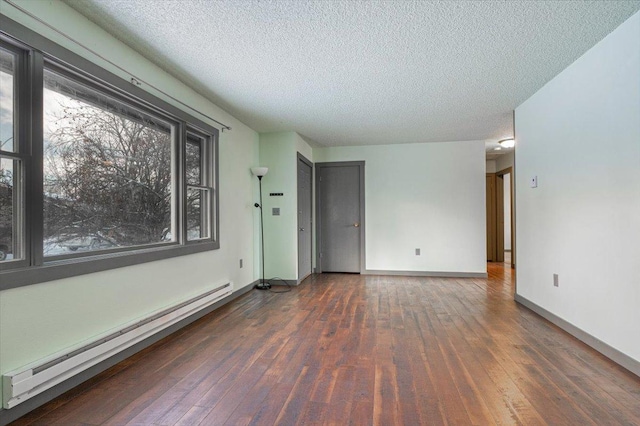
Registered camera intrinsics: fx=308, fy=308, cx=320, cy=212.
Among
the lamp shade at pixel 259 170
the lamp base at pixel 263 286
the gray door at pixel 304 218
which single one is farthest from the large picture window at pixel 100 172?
the gray door at pixel 304 218

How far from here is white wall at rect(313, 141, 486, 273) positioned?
541 cm

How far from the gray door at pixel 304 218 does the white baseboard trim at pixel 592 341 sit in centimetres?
315

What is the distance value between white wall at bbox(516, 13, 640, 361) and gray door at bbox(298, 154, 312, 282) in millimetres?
3115

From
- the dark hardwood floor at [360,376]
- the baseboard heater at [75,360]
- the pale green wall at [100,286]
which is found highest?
the pale green wall at [100,286]

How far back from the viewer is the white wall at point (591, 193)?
2119mm

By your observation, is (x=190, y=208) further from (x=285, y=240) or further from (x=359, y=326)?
(x=359, y=326)

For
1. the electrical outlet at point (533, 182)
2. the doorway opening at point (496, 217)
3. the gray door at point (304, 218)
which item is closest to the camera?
the electrical outlet at point (533, 182)

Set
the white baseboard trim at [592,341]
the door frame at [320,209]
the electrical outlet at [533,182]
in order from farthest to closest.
A: the door frame at [320,209], the electrical outlet at [533,182], the white baseboard trim at [592,341]

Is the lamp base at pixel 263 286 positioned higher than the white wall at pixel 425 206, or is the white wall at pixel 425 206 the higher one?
the white wall at pixel 425 206

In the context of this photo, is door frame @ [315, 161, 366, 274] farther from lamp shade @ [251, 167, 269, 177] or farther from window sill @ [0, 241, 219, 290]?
window sill @ [0, 241, 219, 290]

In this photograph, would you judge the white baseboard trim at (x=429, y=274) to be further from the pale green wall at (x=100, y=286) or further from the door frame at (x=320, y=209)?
the pale green wall at (x=100, y=286)

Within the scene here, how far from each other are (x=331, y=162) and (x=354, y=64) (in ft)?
10.7

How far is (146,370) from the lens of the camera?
84.6 inches

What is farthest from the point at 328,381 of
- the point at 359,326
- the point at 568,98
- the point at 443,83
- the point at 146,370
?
the point at 568,98
